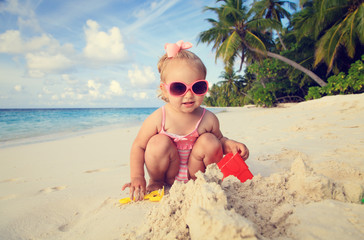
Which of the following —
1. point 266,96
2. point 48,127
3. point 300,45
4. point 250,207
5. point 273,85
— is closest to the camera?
point 250,207

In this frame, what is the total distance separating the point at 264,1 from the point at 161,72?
17.0m

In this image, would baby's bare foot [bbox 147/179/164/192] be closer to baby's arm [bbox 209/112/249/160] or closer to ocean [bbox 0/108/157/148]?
baby's arm [bbox 209/112/249/160]

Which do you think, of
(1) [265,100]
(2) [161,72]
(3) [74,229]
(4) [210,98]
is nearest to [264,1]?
(1) [265,100]

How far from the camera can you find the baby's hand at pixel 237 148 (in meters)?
1.62

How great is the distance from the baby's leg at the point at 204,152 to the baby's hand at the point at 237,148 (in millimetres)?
133

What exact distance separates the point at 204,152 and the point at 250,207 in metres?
0.66

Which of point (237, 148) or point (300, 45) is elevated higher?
point (300, 45)

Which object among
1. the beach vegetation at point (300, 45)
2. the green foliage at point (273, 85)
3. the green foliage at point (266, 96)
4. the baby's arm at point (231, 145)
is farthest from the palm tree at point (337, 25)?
the baby's arm at point (231, 145)

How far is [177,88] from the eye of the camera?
144 cm

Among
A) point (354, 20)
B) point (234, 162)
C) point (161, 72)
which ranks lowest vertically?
point (234, 162)

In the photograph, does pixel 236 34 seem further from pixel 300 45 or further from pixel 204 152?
pixel 204 152

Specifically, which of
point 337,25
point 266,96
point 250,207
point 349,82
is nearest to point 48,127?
point 250,207

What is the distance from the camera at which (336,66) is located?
1007 cm

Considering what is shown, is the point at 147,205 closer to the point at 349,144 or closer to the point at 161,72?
the point at 161,72
